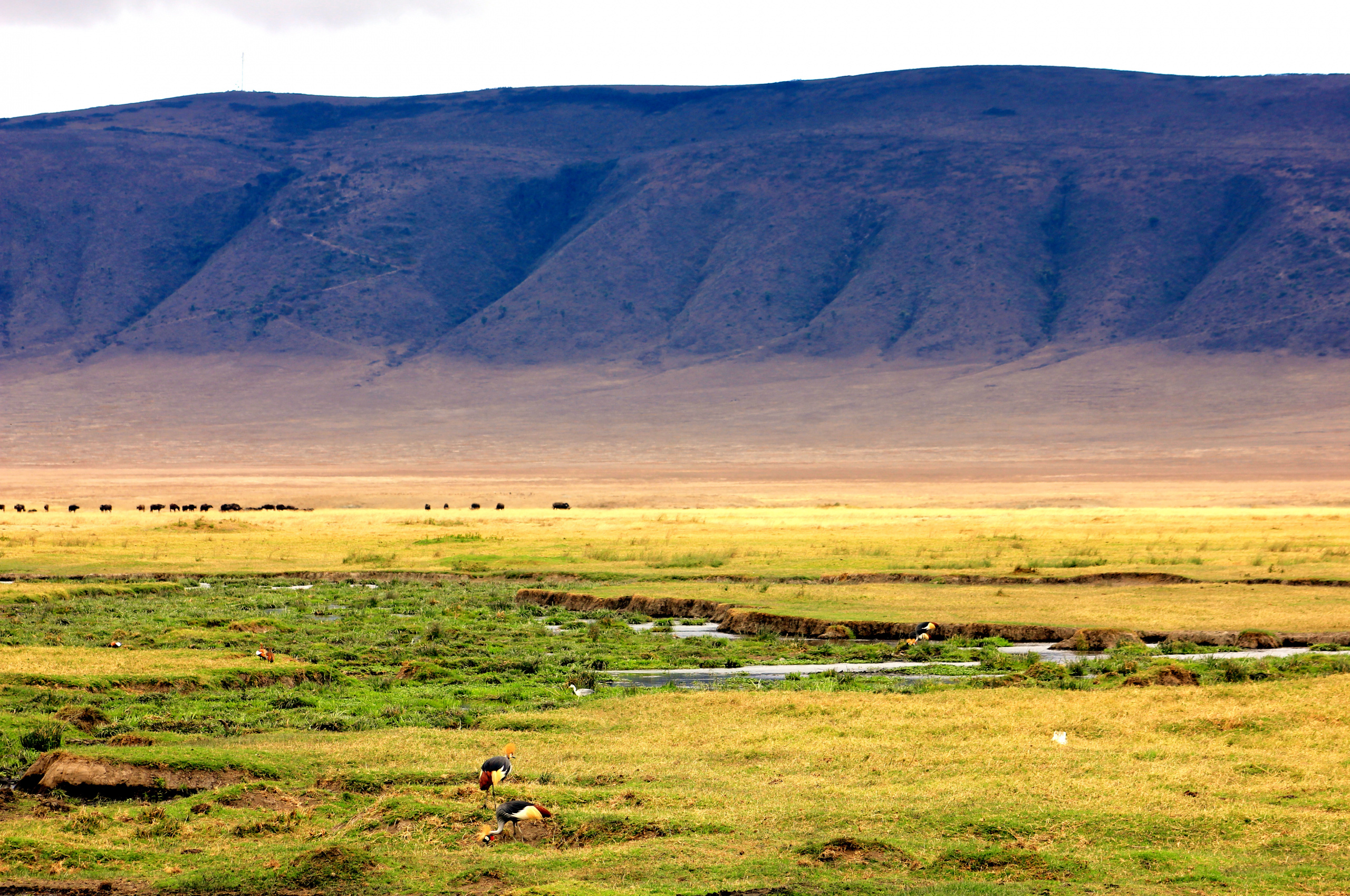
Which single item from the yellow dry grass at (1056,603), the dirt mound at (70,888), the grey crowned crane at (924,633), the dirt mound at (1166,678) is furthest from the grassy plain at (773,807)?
the yellow dry grass at (1056,603)

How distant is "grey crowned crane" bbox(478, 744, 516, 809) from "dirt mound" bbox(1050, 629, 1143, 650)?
45.0 ft

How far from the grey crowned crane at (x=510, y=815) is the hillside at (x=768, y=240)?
129 meters

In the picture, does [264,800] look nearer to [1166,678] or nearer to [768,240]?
[1166,678]

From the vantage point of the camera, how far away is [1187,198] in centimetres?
16150

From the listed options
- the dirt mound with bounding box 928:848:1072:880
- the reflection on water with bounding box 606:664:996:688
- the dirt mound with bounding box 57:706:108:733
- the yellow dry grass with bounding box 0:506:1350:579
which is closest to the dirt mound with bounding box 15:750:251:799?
the dirt mound with bounding box 57:706:108:733

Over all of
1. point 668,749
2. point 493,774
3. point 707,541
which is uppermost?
point 493,774

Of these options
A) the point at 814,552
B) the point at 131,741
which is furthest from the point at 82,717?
the point at 814,552

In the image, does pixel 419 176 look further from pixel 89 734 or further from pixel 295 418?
pixel 89 734

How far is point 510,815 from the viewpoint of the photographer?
444 inches

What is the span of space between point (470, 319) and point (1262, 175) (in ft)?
300

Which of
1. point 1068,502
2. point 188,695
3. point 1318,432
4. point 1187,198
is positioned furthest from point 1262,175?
point 188,695

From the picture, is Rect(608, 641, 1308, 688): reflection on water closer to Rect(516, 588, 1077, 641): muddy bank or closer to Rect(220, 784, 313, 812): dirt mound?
Rect(516, 588, 1077, 641): muddy bank

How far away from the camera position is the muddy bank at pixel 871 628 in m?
23.7

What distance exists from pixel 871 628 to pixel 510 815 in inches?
606
